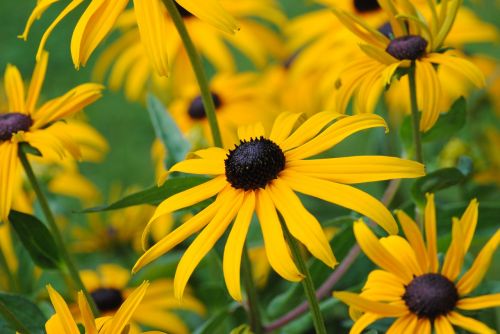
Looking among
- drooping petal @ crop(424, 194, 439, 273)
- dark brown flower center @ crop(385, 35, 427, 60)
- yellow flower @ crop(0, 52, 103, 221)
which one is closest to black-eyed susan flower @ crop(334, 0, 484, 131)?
dark brown flower center @ crop(385, 35, 427, 60)

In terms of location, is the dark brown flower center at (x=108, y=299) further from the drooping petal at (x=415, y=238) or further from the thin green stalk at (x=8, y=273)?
the drooping petal at (x=415, y=238)

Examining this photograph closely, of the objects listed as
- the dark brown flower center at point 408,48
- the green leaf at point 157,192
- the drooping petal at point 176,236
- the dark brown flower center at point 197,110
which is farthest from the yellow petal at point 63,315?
the dark brown flower center at point 197,110

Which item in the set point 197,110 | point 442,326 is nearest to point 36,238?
point 442,326

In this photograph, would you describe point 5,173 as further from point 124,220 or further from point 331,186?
point 124,220

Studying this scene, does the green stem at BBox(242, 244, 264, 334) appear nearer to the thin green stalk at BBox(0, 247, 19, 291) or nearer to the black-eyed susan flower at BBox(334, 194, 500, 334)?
the black-eyed susan flower at BBox(334, 194, 500, 334)

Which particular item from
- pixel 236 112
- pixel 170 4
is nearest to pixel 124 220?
pixel 236 112

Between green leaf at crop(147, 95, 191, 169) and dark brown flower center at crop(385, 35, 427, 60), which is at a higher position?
dark brown flower center at crop(385, 35, 427, 60)
